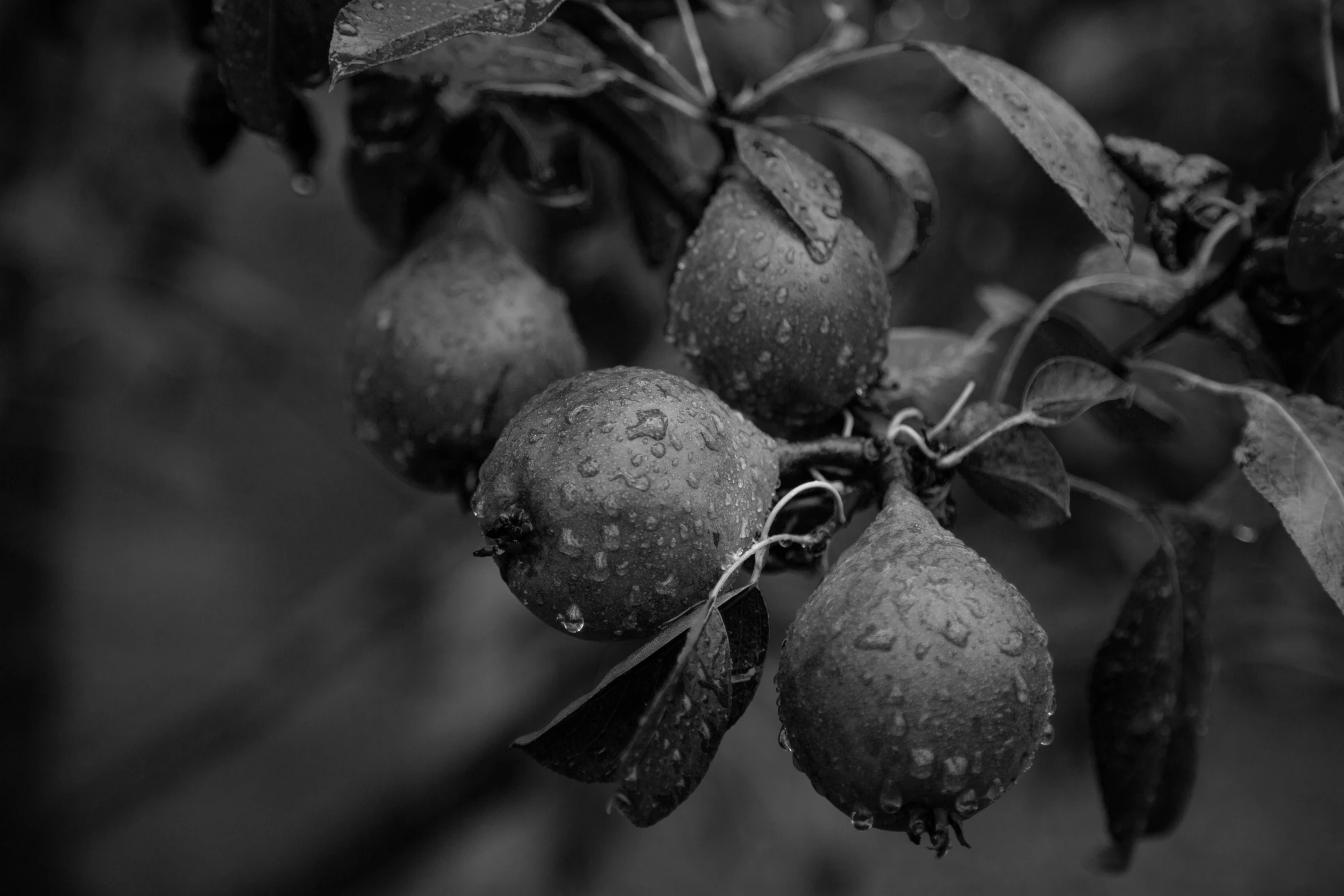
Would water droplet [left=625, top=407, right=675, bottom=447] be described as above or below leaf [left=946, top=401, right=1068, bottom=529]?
above

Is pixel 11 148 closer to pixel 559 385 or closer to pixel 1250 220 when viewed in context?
pixel 559 385

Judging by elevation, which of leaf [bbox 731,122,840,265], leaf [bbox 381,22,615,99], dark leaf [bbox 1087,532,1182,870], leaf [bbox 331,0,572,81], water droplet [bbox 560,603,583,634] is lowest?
dark leaf [bbox 1087,532,1182,870]

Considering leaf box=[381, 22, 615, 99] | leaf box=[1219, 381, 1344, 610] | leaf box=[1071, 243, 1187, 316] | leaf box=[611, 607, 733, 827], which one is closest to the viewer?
leaf box=[611, 607, 733, 827]

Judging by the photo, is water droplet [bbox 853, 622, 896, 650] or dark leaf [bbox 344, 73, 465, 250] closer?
water droplet [bbox 853, 622, 896, 650]

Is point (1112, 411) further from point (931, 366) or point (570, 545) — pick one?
point (570, 545)

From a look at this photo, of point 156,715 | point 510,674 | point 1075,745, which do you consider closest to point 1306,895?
point 1075,745

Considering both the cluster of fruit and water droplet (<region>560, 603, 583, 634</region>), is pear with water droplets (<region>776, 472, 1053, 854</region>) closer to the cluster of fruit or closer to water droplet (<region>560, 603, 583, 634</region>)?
the cluster of fruit

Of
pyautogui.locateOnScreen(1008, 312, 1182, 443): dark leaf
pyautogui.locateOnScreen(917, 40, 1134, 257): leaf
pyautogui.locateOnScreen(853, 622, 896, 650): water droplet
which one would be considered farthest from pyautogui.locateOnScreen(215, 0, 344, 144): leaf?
pyautogui.locateOnScreen(1008, 312, 1182, 443): dark leaf
